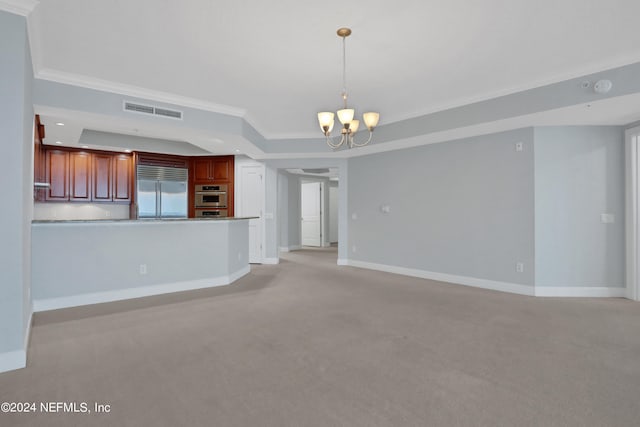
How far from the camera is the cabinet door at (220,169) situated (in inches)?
294

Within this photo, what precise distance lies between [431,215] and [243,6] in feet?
14.0

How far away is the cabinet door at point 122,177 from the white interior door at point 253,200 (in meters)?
2.19

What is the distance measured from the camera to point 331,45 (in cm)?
312

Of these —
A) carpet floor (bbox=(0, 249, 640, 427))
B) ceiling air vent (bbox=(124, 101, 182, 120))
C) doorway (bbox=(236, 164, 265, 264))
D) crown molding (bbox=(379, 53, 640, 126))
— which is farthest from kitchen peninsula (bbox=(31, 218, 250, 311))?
crown molding (bbox=(379, 53, 640, 126))

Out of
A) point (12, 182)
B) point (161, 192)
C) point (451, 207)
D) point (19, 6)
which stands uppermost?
point (19, 6)

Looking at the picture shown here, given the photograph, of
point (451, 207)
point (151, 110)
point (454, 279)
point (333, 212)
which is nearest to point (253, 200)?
point (151, 110)

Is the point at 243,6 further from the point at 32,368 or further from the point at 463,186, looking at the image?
the point at 463,186

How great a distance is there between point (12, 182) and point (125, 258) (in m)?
2.00

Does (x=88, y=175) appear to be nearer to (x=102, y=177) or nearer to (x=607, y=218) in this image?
(x=102, y=177)

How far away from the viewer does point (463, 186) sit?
5.23 meters

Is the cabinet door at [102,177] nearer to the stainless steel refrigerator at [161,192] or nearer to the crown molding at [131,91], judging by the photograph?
the stainless steel refrigerator at [161,192]

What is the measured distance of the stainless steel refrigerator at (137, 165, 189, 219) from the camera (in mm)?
6820

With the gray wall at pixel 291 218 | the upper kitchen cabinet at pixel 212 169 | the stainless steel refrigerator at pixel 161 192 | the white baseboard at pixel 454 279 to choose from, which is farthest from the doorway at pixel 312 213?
the stainless steel refrigerator at pixel 161 192

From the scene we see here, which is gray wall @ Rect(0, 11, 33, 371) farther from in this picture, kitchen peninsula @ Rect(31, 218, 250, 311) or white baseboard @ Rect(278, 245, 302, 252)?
white baseboard @ Rect(278, 245, 302, 252)
